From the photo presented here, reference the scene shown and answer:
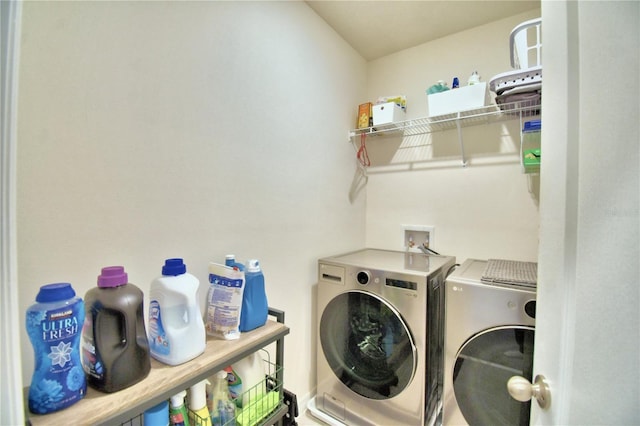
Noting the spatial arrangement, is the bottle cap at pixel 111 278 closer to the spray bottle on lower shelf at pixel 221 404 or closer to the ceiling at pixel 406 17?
the spray bottle on lower shelf at pixel 221 404

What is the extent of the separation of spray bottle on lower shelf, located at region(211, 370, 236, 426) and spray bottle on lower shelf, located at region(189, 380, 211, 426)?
59mm

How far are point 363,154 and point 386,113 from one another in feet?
1.45

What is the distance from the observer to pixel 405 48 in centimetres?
214

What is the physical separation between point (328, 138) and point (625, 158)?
1.61m

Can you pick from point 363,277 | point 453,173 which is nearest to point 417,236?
point 453,173

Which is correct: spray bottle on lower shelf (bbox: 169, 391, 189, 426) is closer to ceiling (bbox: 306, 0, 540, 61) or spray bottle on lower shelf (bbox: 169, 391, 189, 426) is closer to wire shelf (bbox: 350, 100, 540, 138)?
wire shelf (bbox: 350, 100, 540, 138)

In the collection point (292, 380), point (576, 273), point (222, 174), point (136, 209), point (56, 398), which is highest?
point (222, 174)

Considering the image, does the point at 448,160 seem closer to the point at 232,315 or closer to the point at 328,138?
the point at 328,138

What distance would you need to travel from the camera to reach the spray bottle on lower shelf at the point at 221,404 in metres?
0.93

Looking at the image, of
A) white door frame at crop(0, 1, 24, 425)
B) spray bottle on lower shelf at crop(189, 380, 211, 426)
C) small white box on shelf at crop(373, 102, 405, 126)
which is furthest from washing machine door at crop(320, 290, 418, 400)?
white door frame at crop(0, 1, 24, 425)

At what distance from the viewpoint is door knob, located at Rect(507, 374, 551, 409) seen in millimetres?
576

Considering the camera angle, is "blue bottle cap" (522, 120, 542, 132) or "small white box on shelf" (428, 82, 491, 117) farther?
"small white box on shelf" (428, 82, 491, 117)

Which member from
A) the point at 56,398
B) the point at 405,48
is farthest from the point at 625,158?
the point at 405,48

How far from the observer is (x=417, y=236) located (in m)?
2.11
